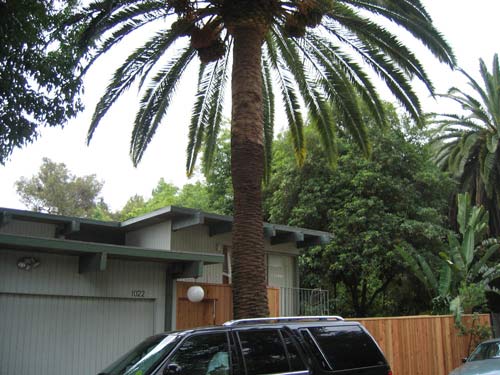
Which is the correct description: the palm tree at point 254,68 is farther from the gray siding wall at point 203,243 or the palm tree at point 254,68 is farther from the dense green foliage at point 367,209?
the dense green foliage at point 367,209

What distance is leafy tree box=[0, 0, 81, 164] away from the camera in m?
8.73

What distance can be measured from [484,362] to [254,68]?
791 cm

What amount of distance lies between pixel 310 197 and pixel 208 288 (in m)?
11.6

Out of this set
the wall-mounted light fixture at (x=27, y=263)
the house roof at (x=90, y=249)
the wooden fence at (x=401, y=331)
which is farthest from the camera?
the wooden fence at (x=401, y=331)

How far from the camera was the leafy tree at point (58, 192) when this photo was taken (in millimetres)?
56344

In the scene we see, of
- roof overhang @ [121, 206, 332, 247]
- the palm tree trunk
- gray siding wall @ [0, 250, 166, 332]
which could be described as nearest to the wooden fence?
gray siding wall @ [0, 250, 166, 332]

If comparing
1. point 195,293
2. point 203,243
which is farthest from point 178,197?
point 195,293

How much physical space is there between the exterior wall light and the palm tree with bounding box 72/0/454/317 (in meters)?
2.07

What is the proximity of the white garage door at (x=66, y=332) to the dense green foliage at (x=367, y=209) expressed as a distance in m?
12.3

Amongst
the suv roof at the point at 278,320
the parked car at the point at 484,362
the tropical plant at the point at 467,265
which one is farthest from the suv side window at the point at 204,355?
the tropical plant at the point at 467,265

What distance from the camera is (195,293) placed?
12.1m

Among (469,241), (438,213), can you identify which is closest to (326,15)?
(469,241)

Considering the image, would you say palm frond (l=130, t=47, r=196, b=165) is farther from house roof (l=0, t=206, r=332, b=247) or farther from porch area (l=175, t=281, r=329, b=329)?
porch area (l=175, t=281, r=329, b=329)

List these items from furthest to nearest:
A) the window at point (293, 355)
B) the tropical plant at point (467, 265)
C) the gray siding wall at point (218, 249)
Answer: the tropical plant at point (467, 265), the gray siding wall at point (218, 249), the window at point (293, 355)
